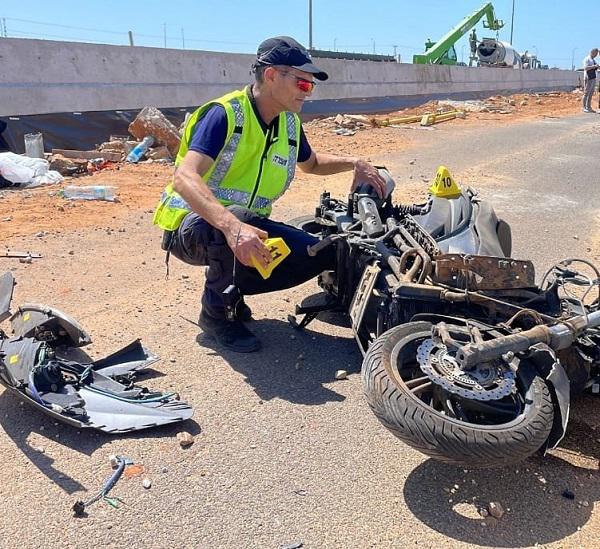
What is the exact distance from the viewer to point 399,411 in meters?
2.59

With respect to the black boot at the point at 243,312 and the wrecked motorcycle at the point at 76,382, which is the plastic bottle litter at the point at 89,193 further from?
the wrecked motorcycle at the point at 76,382

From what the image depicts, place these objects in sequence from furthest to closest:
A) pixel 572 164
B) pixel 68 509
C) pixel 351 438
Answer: pixel 572 164, pixel 351 438, pixel 68 509

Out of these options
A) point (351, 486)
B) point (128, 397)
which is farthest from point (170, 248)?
point (351, 486)

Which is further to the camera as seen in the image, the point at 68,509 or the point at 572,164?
the point at 572,164

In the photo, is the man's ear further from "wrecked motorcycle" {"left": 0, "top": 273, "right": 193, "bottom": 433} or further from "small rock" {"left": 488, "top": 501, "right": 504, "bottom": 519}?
"small rock" {"left": 488, "top": 501, "right": 504, "bottom": 519}

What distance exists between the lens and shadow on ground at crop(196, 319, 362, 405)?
11.4 feet

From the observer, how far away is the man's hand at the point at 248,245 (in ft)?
10.3

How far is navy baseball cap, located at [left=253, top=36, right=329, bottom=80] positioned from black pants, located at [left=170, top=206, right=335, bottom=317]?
818mm

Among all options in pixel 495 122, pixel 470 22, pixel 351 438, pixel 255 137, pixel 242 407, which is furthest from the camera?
pixel 470 22

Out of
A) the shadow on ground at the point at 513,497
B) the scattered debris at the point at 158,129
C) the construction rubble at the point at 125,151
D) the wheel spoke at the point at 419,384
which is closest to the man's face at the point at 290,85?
the wheel spoke at the point at 419,384

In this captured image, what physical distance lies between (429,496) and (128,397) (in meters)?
1.45

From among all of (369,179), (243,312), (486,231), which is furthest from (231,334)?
(486,231)

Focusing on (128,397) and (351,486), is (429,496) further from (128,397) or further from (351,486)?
(128,397)

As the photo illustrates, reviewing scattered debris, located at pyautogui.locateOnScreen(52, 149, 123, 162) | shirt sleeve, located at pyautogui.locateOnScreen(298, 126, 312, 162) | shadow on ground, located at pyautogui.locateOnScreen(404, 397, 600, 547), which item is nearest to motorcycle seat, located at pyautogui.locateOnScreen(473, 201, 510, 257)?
shadow on ground, located at pyautogui.locateOnScreen(404, 397, 600, 547)
